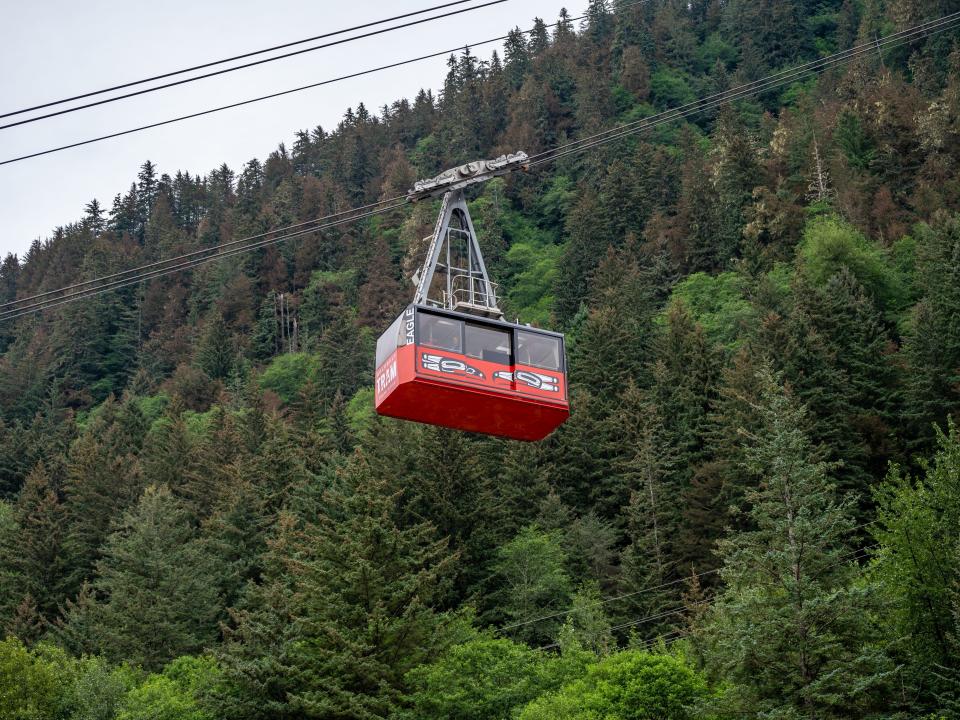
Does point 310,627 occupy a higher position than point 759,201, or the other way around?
point 759,201

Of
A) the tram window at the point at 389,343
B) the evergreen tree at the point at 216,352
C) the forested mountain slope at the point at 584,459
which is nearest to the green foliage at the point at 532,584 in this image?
the forested mountain slope at the point at 584,459

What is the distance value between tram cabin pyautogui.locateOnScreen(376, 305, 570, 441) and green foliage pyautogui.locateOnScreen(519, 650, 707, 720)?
7817 mm

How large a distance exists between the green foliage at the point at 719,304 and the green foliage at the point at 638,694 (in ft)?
109

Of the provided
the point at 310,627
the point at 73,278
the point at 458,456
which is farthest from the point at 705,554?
the point at 73,278

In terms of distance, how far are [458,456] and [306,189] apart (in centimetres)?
8364

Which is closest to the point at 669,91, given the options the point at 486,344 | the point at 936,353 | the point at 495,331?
the point at 936,353

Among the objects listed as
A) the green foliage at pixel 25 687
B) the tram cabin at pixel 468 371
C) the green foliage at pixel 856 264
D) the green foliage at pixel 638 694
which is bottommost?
the green foliage at pixel 638 694

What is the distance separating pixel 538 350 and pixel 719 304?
5104cm

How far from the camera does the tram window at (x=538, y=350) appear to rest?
84.7 ft

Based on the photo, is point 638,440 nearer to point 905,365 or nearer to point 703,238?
point 905,365

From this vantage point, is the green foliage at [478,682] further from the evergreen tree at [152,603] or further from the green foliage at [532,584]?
the evergreen tree at [152,603]

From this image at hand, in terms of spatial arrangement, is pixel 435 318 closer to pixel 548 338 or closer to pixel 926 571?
pixel 548 338

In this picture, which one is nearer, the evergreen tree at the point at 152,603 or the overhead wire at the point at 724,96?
the overhead wire at the point at 724,96

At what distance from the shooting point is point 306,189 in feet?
420
